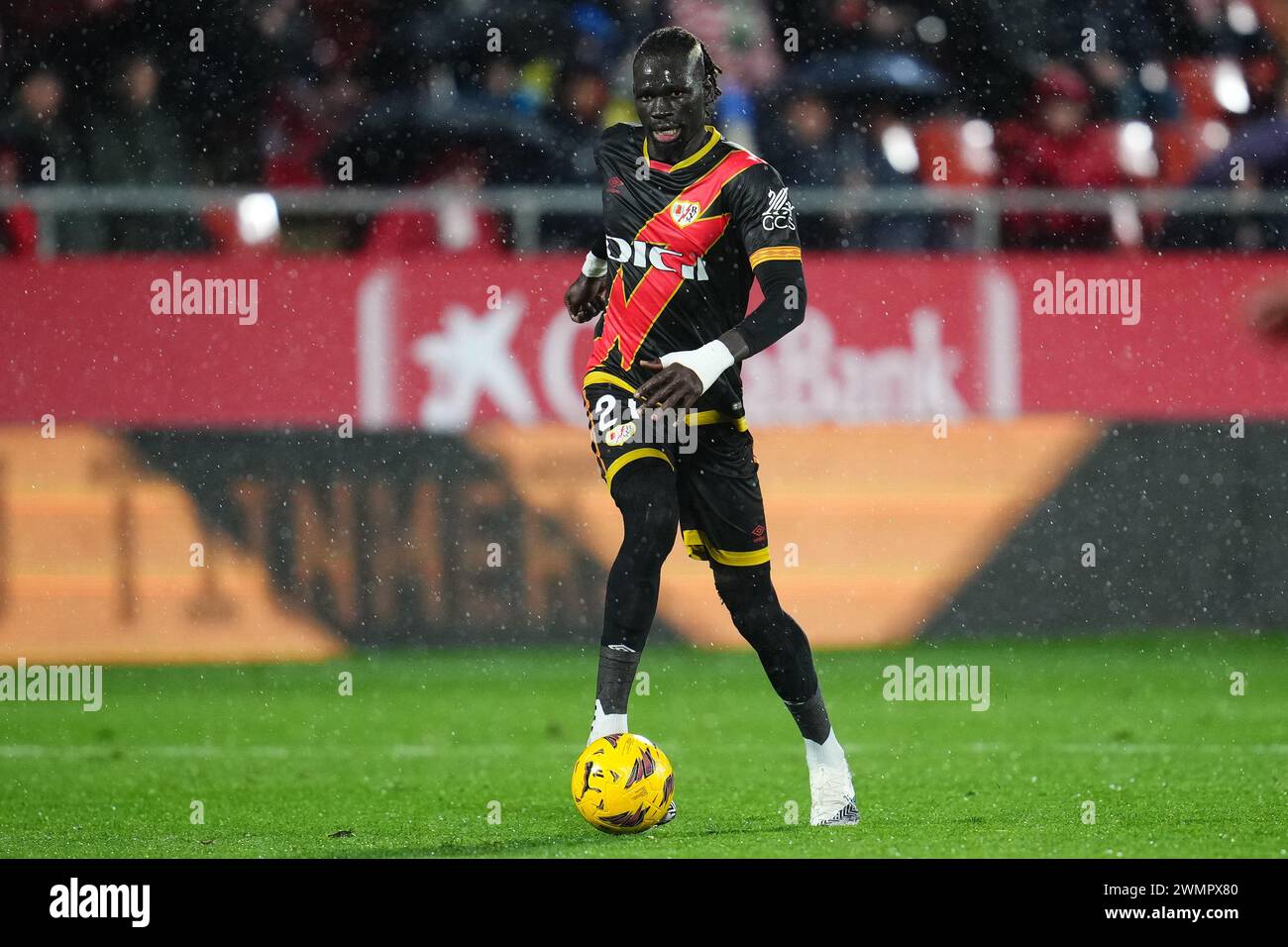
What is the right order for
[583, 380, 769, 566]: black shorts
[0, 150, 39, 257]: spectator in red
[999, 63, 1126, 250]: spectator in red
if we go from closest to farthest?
[583, 380, 769, 566]: black shorts → [0, 150, 39, 257]: spectator in red → [999, 63, 1126, 250]: spectator in red

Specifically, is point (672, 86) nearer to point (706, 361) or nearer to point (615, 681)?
point (706, 361)

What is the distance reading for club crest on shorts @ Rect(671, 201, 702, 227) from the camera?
5691mm

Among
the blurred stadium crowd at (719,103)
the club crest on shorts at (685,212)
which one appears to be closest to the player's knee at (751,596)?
the club crest on shorts at (685,212)

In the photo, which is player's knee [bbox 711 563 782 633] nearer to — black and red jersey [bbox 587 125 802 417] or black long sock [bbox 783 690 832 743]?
black long sock [bbox 783 690 832 743]

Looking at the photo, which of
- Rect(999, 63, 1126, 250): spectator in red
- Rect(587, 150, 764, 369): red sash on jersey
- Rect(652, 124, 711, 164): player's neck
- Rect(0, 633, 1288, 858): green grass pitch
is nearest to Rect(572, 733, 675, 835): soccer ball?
Rect(0, 633, 1288, 858): green grass pitch

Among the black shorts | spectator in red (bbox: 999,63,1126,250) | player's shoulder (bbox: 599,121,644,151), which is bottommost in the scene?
the black shorts

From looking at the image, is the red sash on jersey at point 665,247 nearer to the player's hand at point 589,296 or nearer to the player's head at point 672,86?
the player's head at point 672,86

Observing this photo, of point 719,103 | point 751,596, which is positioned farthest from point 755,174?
point 719,103

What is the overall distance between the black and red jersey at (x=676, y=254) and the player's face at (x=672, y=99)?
0.08 m

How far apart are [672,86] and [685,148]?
224 millimetres

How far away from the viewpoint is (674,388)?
5219 mm

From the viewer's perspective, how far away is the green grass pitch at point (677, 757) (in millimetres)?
5324

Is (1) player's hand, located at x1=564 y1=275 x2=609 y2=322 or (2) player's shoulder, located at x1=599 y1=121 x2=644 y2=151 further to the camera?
(1) player's hand, located at x1=564 y1=275 x2=609 y2=322

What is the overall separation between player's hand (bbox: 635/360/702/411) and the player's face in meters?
0.81
